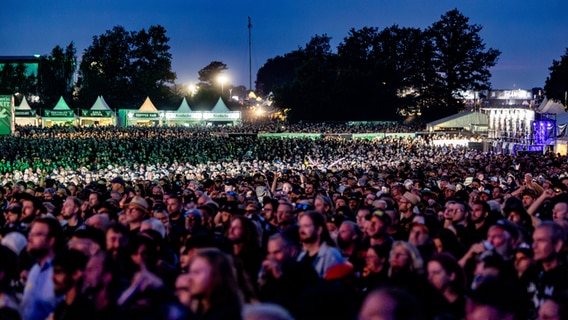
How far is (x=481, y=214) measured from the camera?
26.9 feet

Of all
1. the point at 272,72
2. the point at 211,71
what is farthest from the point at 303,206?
the point at 272,72

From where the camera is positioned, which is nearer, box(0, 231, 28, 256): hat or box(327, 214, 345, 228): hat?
box(0, 231, 28, 256): hat

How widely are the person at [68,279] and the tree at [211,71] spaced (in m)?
157

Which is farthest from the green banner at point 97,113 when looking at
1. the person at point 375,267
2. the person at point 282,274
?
the person at point 282,274

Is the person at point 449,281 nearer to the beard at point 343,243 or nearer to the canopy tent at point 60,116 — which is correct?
the beard at point 343,243

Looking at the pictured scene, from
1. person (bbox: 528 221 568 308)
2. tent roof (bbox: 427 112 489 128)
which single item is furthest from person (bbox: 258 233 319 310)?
tent roof (bbox: 427 112 489 128)

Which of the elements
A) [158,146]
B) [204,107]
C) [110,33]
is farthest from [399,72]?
[158,146]

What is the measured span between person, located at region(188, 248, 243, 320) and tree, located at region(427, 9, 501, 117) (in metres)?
81.5

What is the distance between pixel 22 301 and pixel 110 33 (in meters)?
92.1

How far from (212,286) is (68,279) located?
1314 mm

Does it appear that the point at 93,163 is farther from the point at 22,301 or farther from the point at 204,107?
the point at 204,107

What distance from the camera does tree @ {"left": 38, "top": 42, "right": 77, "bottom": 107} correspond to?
89375mm

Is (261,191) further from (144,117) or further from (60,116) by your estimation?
(144,117)

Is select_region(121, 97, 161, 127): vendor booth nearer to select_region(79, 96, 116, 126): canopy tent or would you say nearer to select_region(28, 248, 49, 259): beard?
A: select_region(79, 96, 116, 126): canopy tent
